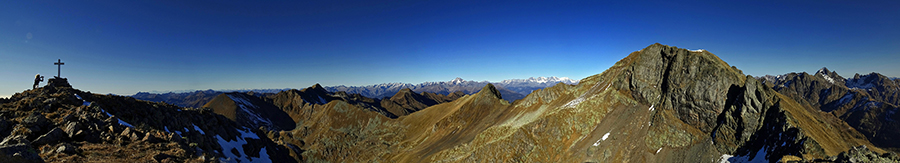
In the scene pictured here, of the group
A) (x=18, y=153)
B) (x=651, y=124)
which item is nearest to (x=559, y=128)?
(x=651, y=124)

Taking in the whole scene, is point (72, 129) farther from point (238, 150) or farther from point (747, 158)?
point (747, 158)

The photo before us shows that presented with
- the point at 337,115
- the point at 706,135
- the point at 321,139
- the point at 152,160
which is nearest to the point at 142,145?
→ the point at 152,160

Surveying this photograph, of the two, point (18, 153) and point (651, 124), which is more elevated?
point (18, 153)

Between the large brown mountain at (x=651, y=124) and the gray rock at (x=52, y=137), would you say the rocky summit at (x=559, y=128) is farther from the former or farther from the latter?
the large brown mountain at (x=651, y=124)

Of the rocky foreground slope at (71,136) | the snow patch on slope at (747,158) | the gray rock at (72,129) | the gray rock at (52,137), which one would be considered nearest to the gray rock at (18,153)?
the rocky foreground slope at (71,136)

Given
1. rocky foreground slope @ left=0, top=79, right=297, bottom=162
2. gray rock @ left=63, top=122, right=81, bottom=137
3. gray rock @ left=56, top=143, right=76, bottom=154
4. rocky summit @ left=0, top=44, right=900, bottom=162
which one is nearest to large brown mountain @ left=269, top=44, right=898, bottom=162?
rocky summit @ left=0, top=44, right=900, bottom=162

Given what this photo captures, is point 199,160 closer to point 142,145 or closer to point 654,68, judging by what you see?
point 142,145

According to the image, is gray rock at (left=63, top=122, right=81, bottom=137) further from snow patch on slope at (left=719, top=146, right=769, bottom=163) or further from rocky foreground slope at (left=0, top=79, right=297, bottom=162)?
snow patch on slope at (left=719, top=146, right=769, bottom=163)
